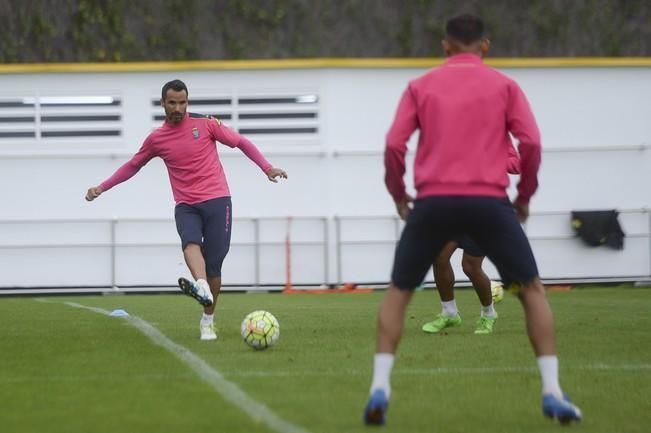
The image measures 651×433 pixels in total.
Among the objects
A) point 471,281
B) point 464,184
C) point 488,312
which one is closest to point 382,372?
point 464,184

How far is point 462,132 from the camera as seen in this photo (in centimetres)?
734

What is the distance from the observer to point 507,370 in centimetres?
988

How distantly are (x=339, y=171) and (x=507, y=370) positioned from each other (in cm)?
1721

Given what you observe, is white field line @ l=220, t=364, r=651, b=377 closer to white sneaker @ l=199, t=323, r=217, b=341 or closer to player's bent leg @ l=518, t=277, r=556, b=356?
player's bent leg @ l=518, t=277, r=556, b=356

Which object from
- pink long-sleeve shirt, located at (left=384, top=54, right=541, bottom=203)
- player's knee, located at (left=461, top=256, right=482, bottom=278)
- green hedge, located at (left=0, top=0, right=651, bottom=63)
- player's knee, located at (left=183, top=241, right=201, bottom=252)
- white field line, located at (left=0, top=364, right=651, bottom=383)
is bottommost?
white field line, located at (left=0, top=364, right=651, bottom=383)

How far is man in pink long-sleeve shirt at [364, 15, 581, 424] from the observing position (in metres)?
7.32

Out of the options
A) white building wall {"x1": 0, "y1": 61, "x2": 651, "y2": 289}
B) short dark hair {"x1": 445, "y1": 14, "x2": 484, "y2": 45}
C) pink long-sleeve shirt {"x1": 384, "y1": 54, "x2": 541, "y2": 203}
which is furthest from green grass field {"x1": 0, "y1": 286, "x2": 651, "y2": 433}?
white building wall {"x1": 0, "y1": 61, "x2": 651, "y2": 289}

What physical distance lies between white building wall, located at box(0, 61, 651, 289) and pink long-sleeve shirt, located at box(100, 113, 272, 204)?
44.6 ft

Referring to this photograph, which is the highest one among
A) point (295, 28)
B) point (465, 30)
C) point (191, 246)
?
point (295, 28)

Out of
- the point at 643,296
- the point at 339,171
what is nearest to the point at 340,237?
the point at 339,171

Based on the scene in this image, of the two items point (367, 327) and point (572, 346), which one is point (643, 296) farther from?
point (572, 346)

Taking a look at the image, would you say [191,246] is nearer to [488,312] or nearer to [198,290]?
[198,290]

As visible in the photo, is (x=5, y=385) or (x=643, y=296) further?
(x=643, y=296)

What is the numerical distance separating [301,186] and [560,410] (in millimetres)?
19664
